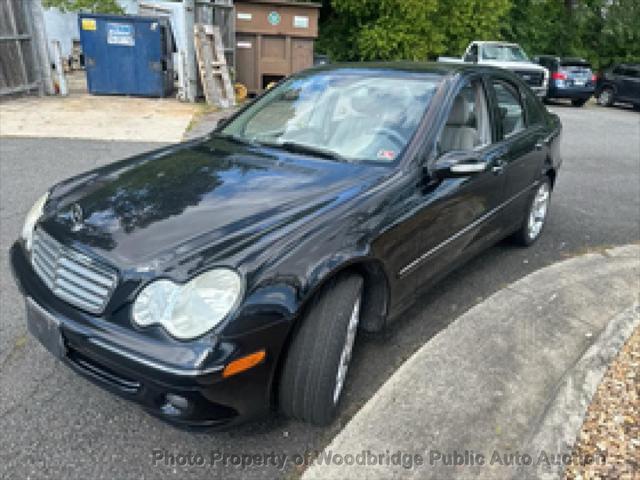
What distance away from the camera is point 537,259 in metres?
4.29

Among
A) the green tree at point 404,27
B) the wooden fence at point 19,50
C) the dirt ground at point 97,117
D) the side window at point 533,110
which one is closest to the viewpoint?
the side window at point 533,110

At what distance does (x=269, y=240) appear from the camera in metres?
2.01

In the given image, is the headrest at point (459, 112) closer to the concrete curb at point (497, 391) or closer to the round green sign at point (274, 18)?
the concrete curb at point (497, 391)

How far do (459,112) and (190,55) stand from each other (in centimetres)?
957

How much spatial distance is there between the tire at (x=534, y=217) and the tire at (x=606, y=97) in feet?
55.6

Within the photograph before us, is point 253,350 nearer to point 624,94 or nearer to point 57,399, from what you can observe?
point 57,399

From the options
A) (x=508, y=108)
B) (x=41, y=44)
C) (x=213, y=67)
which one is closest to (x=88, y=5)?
(x=41, y=44)

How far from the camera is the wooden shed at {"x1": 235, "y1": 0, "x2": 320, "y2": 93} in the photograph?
40.3 ft

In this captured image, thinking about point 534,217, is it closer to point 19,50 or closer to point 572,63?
point 19,50

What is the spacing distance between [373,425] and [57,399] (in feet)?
4.82

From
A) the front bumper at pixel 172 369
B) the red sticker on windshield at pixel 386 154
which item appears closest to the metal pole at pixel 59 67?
the red sticker on windshield at pixel 386 154

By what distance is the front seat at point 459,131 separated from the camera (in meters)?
2.91

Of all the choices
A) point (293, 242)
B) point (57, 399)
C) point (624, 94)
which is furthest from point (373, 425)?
point (624, 94)

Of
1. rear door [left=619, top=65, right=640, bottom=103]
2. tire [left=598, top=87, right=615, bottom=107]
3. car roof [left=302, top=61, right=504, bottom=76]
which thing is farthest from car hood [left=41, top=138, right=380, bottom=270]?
tire [left=598, top=87, right=615, bottom=107]
